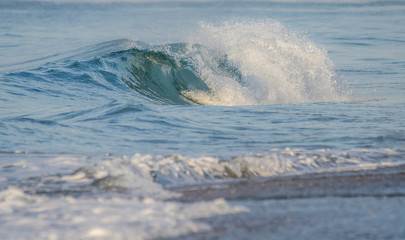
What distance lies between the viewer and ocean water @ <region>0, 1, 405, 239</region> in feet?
9.76

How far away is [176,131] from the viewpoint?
5512 millimetres

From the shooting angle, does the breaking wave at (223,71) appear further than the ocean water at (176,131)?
Yes

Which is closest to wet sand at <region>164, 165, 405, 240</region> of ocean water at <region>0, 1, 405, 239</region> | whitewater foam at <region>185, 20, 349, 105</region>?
ocean water at <region>0, 1, 405, 239</region>

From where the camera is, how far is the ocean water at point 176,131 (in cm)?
297

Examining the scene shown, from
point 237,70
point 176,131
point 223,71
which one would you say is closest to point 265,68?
point 237,70

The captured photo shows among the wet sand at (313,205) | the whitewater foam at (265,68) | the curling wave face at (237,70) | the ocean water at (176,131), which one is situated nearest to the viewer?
the wet sand at (313,205)

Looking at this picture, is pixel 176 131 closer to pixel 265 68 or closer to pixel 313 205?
pixel 313 205

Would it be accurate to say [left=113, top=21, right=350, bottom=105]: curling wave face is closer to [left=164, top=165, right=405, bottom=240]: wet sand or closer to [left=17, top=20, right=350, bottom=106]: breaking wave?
[left=17, top=20, right=350, bottom=106]: breaking wave

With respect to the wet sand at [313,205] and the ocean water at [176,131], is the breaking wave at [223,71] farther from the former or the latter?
the wet sand at [313,205]

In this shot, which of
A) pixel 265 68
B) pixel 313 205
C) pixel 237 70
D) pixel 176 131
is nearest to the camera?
pixel 313 205

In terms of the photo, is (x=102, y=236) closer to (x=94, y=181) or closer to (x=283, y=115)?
(x=94, y=181)

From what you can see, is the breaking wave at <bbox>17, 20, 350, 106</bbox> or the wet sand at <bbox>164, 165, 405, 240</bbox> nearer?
the wet sand at <bbox>164, 165, 405, 240</bbox>

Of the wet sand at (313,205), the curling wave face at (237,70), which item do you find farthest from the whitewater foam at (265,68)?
the wet sand at (313,205)

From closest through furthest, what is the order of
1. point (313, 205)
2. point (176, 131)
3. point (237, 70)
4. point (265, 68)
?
point (313, 205), point (176, 131), point (265, 68), point (237, 70)
